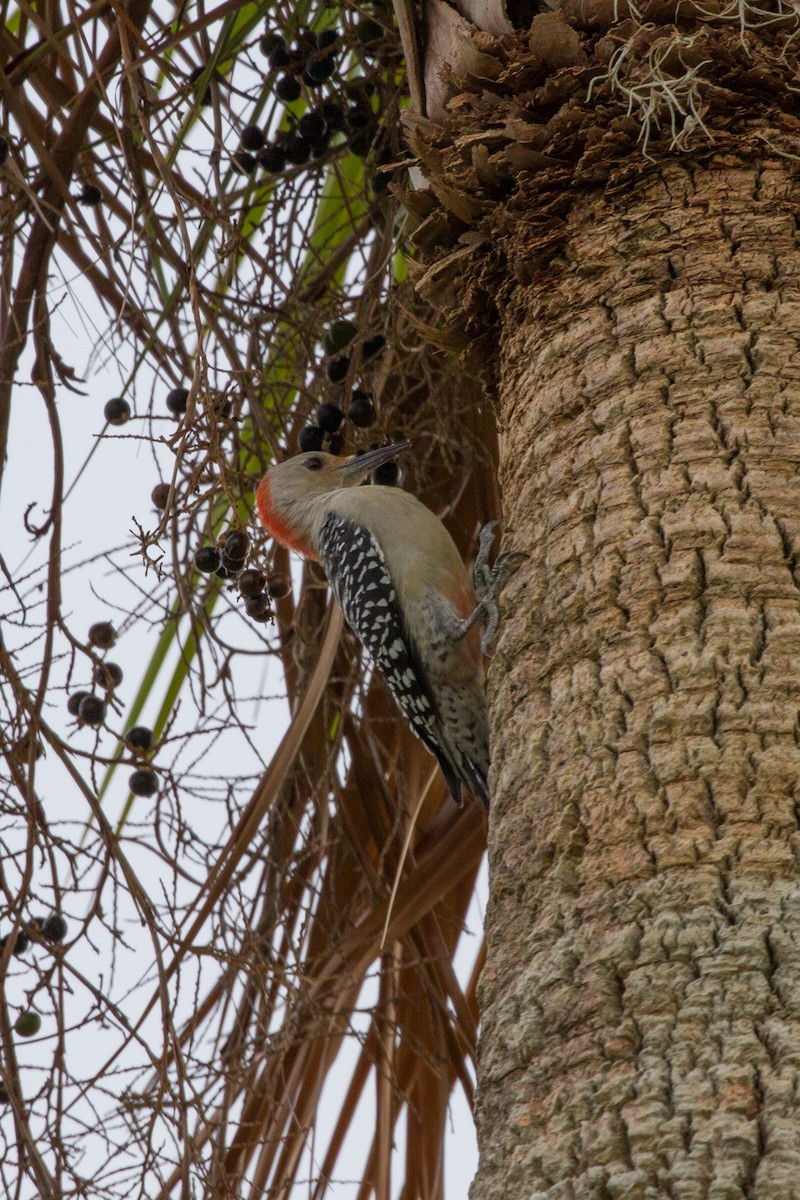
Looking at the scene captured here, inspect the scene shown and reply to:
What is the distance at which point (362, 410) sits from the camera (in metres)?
3.87

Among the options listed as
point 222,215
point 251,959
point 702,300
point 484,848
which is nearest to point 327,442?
point 222,215

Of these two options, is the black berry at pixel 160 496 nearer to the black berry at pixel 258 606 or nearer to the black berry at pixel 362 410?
the black berry at pixel 258 606

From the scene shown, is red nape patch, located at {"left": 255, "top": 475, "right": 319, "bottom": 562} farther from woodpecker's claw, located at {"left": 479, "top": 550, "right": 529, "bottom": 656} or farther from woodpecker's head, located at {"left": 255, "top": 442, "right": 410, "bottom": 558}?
woodpecker's claw, located at {"left": 479, "top": 550, "right": 529, "bottom": 656}

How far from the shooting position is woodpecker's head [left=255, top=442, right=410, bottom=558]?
4848 millimetres

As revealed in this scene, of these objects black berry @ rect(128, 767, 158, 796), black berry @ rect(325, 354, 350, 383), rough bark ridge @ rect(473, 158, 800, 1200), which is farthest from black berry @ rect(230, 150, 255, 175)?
black berry @ rect(128, 767, 158, 796)

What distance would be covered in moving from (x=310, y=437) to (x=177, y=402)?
51cm

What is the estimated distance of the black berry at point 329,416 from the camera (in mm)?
3867

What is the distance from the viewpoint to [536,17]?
2707 millimetres

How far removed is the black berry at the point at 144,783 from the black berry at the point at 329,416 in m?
1.10

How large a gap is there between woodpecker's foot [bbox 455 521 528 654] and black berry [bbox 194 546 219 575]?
2.23 feet

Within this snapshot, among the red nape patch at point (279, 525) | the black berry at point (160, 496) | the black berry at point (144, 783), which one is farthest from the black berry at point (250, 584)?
the red nape patch at point (279, 525)

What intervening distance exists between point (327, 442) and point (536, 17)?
5.37 feet

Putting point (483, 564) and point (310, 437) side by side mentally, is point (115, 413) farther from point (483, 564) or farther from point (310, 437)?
point (483, 564)

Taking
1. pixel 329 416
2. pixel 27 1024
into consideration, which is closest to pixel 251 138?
pixel 329 416
